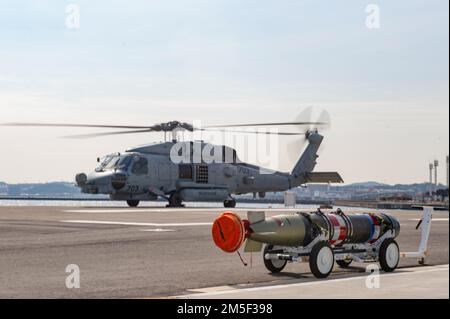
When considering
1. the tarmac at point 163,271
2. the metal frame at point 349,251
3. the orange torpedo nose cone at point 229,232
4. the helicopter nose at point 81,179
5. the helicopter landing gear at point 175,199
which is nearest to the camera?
the tarmac at point 163,271

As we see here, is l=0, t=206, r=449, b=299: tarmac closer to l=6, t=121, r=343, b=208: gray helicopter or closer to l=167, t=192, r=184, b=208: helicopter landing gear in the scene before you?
l=6, t=121, r=343, b=208: gray helicopter

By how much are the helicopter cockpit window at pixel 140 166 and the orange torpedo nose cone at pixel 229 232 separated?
36.9 meters

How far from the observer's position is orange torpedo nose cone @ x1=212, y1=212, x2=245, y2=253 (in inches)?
617

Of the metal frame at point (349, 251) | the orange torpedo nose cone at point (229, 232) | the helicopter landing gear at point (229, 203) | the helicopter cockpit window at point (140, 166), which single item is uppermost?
the helicopter cockpit window at point (140, 166)

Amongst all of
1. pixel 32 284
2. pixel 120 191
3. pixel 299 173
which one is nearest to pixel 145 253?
pixel 32 284

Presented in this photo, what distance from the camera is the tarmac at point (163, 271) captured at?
13750 millimetres

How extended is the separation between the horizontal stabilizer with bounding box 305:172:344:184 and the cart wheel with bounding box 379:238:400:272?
4520cm

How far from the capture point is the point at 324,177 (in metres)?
65.2

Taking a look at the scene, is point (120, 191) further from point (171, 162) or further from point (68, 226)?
point (68, 226)

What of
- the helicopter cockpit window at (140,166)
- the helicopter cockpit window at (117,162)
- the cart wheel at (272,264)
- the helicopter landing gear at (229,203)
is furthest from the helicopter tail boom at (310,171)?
the cart wheel at (272,264)

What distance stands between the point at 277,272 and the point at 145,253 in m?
4.82

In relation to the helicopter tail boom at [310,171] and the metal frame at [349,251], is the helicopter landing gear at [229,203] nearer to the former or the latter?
the helicopter tail boom at [310,171]

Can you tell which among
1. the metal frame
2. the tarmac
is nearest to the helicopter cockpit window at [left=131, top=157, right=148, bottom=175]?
the tarmac
